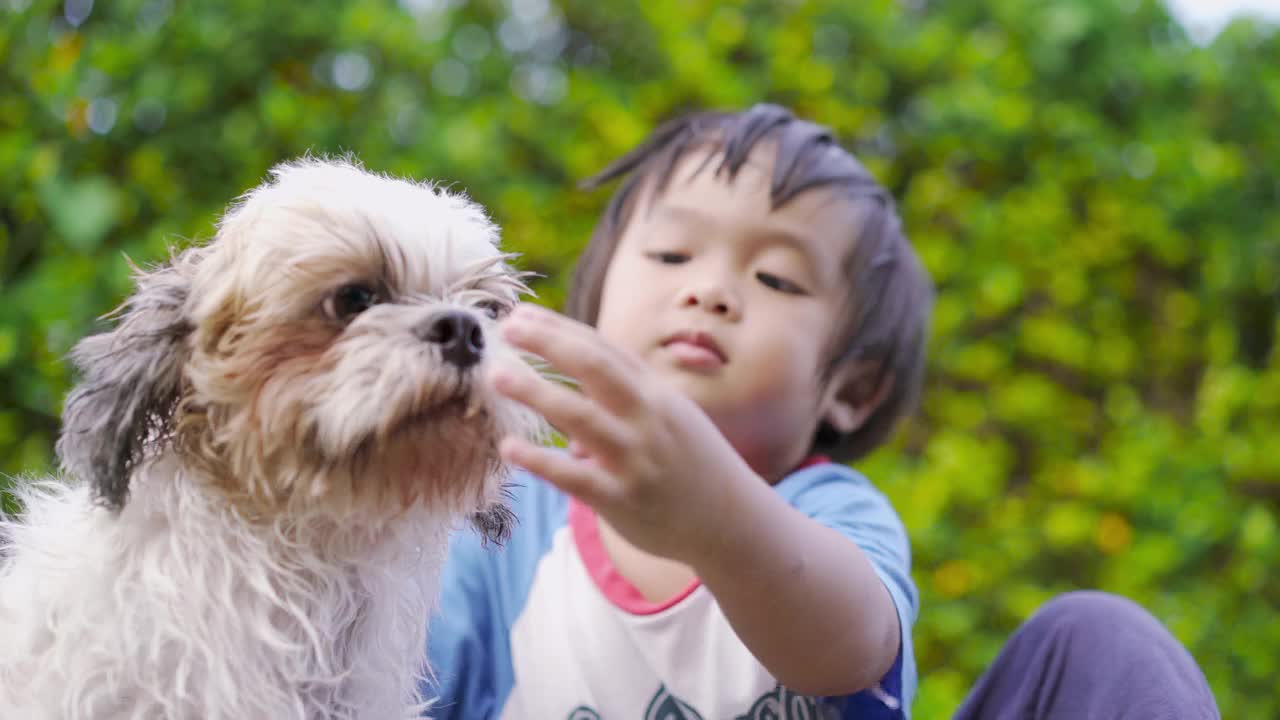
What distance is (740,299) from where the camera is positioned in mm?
1892

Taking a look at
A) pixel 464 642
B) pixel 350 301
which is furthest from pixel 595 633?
pixel 350 301

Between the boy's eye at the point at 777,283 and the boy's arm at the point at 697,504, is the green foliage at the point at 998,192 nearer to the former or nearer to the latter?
the boy's eye at the point at 777,283

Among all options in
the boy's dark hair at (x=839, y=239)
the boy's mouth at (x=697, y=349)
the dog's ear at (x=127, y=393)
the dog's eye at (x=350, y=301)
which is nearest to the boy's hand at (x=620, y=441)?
the dog's eye at (x=350, y=301)

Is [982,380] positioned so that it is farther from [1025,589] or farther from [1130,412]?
[1025,589]

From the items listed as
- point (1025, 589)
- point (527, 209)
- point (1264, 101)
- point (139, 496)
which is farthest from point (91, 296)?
point (1264, 101)

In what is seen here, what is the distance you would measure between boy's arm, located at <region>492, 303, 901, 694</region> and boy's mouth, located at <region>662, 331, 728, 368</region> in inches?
20.9

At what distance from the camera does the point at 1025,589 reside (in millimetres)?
3172

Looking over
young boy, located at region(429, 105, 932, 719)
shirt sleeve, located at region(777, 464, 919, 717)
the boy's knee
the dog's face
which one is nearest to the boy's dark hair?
young boy, located at region(429, 105, 932, 719)

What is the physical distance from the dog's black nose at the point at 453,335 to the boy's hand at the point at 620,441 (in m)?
0.08

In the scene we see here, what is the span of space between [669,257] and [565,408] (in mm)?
978

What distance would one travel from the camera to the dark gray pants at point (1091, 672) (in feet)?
5.39

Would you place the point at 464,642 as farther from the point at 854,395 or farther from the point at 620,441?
the point at 620,441

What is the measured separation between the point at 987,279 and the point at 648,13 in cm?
125

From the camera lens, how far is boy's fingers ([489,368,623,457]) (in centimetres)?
101
